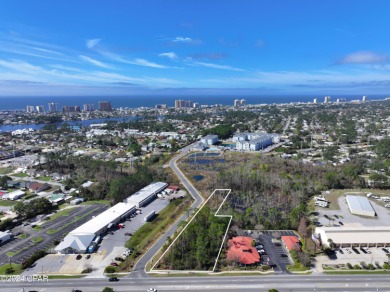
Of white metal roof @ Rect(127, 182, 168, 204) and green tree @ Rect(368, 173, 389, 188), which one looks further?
green tree @ Rect(368, 173, 389, 188)

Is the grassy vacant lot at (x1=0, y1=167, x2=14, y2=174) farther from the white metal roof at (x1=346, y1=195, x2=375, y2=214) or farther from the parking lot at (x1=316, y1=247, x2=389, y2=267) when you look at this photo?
the white metal roof at (x1=346, y1=195, x2=375, y2=214)

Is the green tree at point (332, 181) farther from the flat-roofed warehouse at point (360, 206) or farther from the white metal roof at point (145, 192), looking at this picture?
the white metal roof at point (145, 192)

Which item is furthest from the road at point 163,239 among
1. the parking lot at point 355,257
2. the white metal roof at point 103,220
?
the parking lot at point 355,257

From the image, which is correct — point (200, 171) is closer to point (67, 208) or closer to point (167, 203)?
point (167, 203)

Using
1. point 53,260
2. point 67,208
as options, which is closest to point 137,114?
point 67,208

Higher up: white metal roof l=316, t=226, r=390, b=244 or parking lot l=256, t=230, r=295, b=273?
white metal roof l=316, t=226, r=390, b=244

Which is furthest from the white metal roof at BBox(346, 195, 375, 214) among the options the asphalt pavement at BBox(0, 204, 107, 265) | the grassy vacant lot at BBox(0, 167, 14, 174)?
the grassy vacant lot at BBox(0, 167, 14, 174)

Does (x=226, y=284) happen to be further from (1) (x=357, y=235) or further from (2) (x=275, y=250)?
(1) (x=357, y=235)
